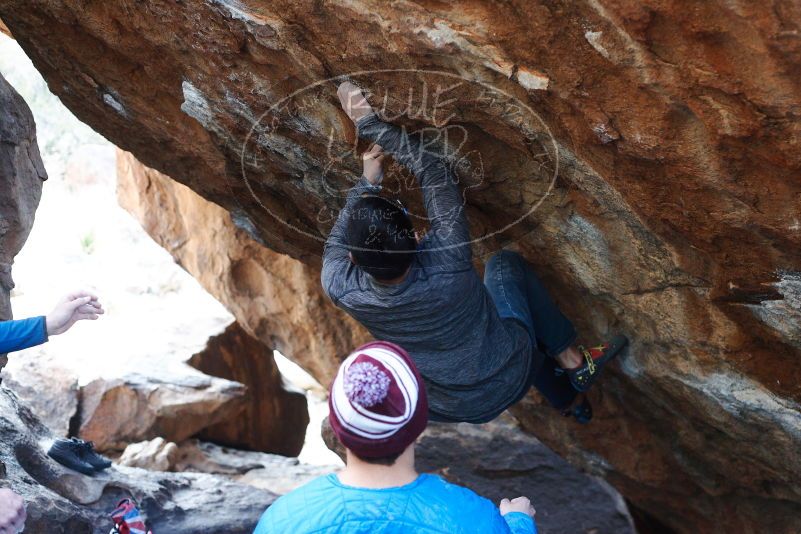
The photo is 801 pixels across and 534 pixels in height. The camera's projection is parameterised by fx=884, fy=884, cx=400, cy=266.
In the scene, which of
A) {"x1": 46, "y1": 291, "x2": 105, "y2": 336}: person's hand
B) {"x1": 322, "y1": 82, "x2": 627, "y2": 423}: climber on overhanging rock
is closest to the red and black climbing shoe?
{"x1": 322, "y1": 82, "x2": 627, "y2": 423}: climber on overhanging rock

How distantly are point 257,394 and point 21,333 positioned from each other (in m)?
5.33

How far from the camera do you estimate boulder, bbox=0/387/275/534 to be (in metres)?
3.76

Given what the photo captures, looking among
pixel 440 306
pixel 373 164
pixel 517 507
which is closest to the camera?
pixel 517 507

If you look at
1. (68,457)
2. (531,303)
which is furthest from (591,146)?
(68,457)

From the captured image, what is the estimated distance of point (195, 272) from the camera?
6805mm

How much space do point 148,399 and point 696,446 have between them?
4.08 meters

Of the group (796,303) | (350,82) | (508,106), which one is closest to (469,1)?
(508,106)

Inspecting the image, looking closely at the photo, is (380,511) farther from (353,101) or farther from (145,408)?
(145,408)

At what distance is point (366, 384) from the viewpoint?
1.87 meters

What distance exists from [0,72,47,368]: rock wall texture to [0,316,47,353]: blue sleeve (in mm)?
1081

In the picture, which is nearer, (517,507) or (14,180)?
(517,507)

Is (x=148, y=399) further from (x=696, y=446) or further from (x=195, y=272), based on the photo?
(x=696, y=446)

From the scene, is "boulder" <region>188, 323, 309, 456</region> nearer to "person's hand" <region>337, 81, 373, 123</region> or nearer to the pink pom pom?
"person's hand" <region>337, 81, 373, 123</region>

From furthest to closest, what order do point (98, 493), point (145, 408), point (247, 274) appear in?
point (145, 408), point (247, 274), point (98, 493)
